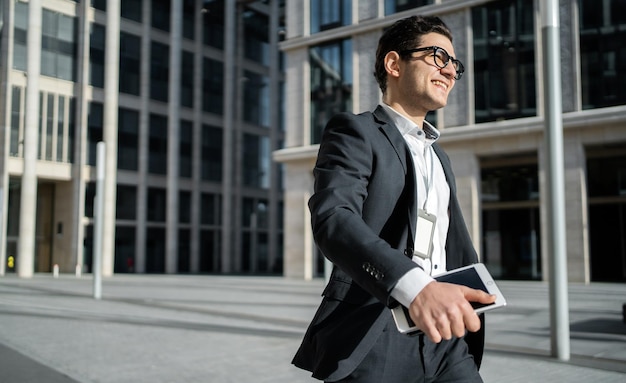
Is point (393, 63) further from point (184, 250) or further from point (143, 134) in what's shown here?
point (184, 250)

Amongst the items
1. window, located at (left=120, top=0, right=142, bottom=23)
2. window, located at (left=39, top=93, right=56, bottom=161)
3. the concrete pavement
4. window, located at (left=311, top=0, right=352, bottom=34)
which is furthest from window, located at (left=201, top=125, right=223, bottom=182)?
the concrete pavement

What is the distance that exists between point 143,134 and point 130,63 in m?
4.38

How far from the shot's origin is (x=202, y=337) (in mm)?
9500

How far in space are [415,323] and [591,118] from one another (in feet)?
76.5

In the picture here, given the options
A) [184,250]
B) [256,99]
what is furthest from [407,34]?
[256,99]

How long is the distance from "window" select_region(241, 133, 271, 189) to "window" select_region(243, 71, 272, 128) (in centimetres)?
127

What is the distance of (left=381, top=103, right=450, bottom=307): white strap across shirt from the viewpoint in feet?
7.27

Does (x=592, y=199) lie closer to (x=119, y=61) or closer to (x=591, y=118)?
(x=591, y=118)

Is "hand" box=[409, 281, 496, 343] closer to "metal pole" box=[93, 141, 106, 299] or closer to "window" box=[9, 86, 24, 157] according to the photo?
"metal pole" box=[93, 141, 106, 299]

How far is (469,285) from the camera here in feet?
5.75

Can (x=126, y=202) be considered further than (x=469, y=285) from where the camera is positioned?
Yes

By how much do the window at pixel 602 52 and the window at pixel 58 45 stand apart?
25.0m

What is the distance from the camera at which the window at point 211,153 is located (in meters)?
45.8

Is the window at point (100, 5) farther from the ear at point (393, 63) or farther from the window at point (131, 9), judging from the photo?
the ear at point (393, 63)
